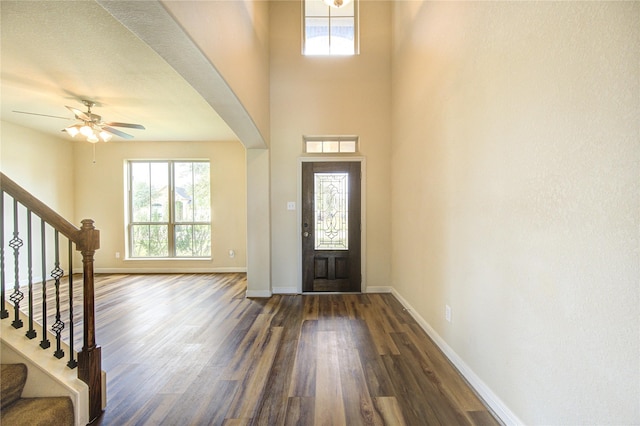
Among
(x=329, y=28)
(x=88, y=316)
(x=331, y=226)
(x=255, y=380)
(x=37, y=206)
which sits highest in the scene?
(x=329, y=28)

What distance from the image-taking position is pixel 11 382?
4.64 ft

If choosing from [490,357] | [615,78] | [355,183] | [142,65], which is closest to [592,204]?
[615,78]

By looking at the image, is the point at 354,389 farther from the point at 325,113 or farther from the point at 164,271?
the point at 164,271

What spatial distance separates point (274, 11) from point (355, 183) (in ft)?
9.94

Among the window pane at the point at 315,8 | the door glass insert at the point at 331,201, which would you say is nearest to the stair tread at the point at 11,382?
the door glass insert at the point at 331,201

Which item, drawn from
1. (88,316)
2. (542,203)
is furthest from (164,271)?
(542,203)

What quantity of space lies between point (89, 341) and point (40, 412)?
372 mm

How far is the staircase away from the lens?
53.8 inches

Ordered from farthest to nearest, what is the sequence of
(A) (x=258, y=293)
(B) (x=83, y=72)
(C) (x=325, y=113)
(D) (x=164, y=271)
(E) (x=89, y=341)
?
(D) (x=164, y=271) < (C) (x=325, y=113) < (A) (x=258, y=293) < (B) (x=83, y=72) < (E) (x=89, y=341)

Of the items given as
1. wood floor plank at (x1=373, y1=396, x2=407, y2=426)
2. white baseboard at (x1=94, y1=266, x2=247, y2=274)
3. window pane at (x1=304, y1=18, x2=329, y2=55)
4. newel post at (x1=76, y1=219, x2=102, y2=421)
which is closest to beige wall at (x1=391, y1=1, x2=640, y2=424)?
wood floor plank at (x1=373, y1=396, x2=407, y2=426)

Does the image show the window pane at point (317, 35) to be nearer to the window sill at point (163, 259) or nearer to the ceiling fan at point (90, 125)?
the ceiling fan at point (90, 125)

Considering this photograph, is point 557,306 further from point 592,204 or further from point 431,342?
point 431,342

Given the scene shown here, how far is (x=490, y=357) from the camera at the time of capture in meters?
1.66

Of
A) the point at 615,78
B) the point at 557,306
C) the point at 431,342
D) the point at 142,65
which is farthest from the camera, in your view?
the point at 142,65
